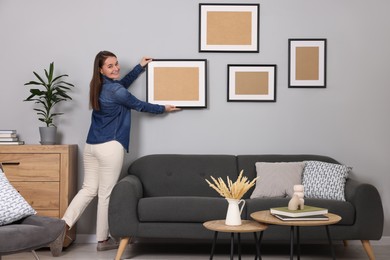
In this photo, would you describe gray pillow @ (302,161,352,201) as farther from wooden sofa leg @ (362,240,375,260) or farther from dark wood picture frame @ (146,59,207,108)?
dark wood picture frame @ (146,59,207,108)

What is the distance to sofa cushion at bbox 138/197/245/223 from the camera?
4.49 metres

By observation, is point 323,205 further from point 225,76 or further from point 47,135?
point 47,135

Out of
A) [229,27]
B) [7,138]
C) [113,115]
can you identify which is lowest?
[7,138]

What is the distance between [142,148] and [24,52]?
1.41 m

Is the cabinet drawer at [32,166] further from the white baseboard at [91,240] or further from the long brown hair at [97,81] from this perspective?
the white baseboard at [91,240]

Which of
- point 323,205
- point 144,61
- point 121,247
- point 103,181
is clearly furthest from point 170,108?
point 323,205

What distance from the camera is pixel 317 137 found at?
5.40m

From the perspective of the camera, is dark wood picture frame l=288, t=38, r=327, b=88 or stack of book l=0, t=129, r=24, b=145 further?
dark wood picture frame l=288, t=38, r=327, b=88

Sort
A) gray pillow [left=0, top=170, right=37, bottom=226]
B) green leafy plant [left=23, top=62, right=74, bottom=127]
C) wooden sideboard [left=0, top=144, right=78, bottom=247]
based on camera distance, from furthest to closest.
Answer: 1. green leafy plant [left=23, top=62, right=74, bottom=127]
2. wooden sideboard [left=0, top=144, right=78, bottom=247]
3. gray pillow [left=0, top=170, right=37, bottom=226]

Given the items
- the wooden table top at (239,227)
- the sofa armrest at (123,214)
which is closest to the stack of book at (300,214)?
the wooden table top at (239,227)

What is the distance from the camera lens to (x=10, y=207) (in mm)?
3350

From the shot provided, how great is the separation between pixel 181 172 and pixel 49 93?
53.3 inches

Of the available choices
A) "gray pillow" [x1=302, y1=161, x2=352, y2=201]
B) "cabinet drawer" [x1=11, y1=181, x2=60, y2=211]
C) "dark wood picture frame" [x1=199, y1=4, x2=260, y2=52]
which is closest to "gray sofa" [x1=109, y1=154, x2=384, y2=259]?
"gray pillow" [x1=302, y1=161, x2=352, y2=201]

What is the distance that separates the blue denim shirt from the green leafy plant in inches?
14.0
